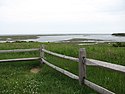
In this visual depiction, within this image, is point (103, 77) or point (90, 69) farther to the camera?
point (90, 69)

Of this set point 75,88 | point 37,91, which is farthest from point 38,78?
point 75,88

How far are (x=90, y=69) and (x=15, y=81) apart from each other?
314 cm

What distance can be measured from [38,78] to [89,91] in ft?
11.6

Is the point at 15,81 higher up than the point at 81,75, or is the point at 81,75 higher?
the point at 81,75

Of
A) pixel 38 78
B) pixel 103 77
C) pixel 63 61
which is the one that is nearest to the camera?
pixel 103 77

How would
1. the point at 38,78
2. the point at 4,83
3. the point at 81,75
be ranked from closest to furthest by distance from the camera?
the point at 81,75 < the point at 4,83 < the point at 38,78

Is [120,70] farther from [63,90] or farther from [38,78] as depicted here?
[38,78]

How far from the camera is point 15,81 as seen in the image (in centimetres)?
979

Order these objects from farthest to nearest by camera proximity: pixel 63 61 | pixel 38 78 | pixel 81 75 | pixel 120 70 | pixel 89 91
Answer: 1. pixel 63 61
2. pixel 38 78
3. pixel 81 75
4. pixel 89 91
5. pixel 120 70

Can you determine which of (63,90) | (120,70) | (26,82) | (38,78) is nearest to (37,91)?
(63,90)

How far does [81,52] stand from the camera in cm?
770

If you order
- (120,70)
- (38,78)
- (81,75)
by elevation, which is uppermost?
(120,70)

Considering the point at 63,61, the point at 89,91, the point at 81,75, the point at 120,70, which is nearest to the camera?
the point at 120,70

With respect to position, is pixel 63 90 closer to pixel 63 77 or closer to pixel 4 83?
pixel 63 77
